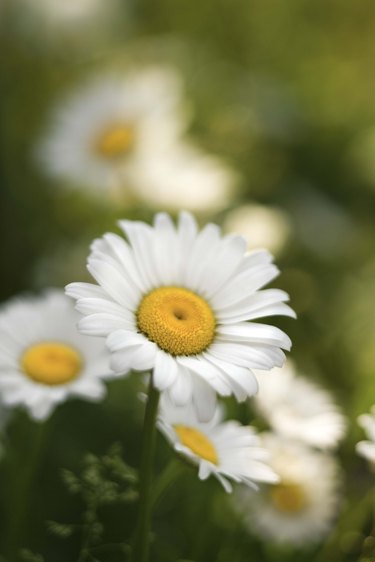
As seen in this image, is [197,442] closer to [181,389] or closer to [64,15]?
[181,389]

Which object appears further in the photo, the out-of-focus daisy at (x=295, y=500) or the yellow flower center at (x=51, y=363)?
the out-of-focus daisy at (x=295, y=500)

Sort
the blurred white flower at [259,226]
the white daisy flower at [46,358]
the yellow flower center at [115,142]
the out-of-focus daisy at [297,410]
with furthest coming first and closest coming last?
the yellow flower center at [115,142], the blurred white flower at [259,226], the out-of-focus daisy at [297,410], the white daisy flower at [46,358]

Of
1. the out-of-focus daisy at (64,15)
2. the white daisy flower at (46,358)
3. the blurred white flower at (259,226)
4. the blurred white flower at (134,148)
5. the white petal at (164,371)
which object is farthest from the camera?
the out-of-focus daisy at (64,15)

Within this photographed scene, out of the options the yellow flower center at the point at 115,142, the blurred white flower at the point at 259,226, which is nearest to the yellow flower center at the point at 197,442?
the blurred white flower at the point at 259,226

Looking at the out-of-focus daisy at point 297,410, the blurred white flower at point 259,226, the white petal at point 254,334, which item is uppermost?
the blurred white flower at point 259,226

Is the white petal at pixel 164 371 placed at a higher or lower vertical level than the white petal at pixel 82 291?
lower

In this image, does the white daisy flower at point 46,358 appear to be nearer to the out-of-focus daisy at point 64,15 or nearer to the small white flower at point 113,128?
the small white flower at point 113,128

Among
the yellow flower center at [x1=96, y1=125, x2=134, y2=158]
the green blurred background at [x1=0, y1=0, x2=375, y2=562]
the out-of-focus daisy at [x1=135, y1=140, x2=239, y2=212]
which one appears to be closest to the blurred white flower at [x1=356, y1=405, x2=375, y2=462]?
the green blurred background at [x1=0, y1=0, x2=375, y2=562]
